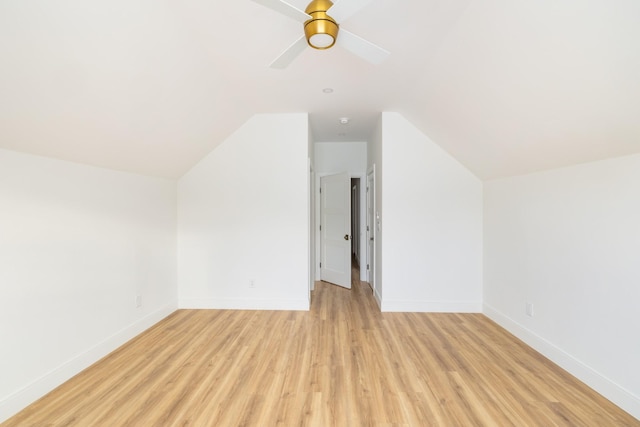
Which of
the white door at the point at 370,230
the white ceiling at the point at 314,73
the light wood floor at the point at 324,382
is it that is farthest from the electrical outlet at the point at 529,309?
the white door at the point at 370,230

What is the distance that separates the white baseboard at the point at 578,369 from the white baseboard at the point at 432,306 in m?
0.42

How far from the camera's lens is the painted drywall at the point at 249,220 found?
12.2 ft

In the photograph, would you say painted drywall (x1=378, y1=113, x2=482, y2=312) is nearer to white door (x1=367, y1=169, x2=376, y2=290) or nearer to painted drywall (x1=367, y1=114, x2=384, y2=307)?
painted drywall (x1=367, y1=114, x2=384, y2=307)

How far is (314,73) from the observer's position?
104 inches

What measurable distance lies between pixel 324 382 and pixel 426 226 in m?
2.29

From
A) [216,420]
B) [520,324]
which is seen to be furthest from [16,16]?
[520,324]

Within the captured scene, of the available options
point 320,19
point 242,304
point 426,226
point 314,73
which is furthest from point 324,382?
point 314,73

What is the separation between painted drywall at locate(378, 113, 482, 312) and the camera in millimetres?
3582

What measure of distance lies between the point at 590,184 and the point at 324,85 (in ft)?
7.91

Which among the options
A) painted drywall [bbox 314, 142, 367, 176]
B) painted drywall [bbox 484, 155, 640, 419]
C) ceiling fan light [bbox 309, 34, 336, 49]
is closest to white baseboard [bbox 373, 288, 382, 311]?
painted drywall [bbox 484, 155, 640, 419]

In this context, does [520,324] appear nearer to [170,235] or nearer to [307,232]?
[307,232]

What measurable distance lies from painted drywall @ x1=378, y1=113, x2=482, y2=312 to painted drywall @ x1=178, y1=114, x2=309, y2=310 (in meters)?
1.11

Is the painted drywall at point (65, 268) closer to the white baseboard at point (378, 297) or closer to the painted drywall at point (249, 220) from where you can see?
the painted drywall at point (249, 220)

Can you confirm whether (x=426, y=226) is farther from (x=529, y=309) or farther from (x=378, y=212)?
(x=529, y=309)
